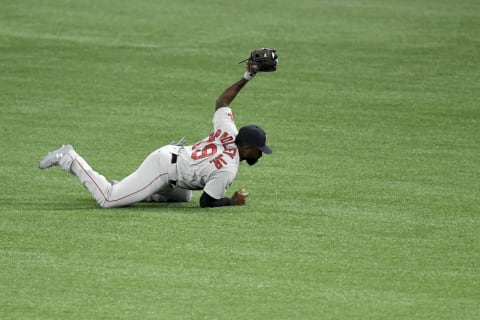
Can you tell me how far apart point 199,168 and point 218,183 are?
0.22 m

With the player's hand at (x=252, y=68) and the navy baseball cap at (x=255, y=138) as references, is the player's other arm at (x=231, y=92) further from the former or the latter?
the navy baseball cap at (x=255, y=138)

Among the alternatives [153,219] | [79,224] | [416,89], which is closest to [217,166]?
[153,219]

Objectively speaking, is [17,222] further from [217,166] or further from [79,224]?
[217,166]

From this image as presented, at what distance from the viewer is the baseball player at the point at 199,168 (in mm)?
9727

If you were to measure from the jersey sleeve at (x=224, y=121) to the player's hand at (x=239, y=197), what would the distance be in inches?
20.8

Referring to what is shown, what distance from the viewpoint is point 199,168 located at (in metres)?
9.78

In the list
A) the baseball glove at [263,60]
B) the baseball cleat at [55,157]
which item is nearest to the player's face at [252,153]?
the baseball glove at [263,60]

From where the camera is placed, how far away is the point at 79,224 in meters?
9.24

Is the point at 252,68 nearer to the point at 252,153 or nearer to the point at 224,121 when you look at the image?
the point at 224,121

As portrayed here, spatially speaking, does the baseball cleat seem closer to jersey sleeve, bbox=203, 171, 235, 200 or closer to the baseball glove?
jersey sleeve, bbox=203, 171, 235, 200

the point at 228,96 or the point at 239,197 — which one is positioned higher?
the point at 228,96

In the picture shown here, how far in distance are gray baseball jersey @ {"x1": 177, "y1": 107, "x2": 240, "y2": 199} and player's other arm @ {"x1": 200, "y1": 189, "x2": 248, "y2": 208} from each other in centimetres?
7

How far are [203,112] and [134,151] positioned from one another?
2.22 metres

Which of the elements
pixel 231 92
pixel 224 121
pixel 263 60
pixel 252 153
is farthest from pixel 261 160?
pixel 252 153
